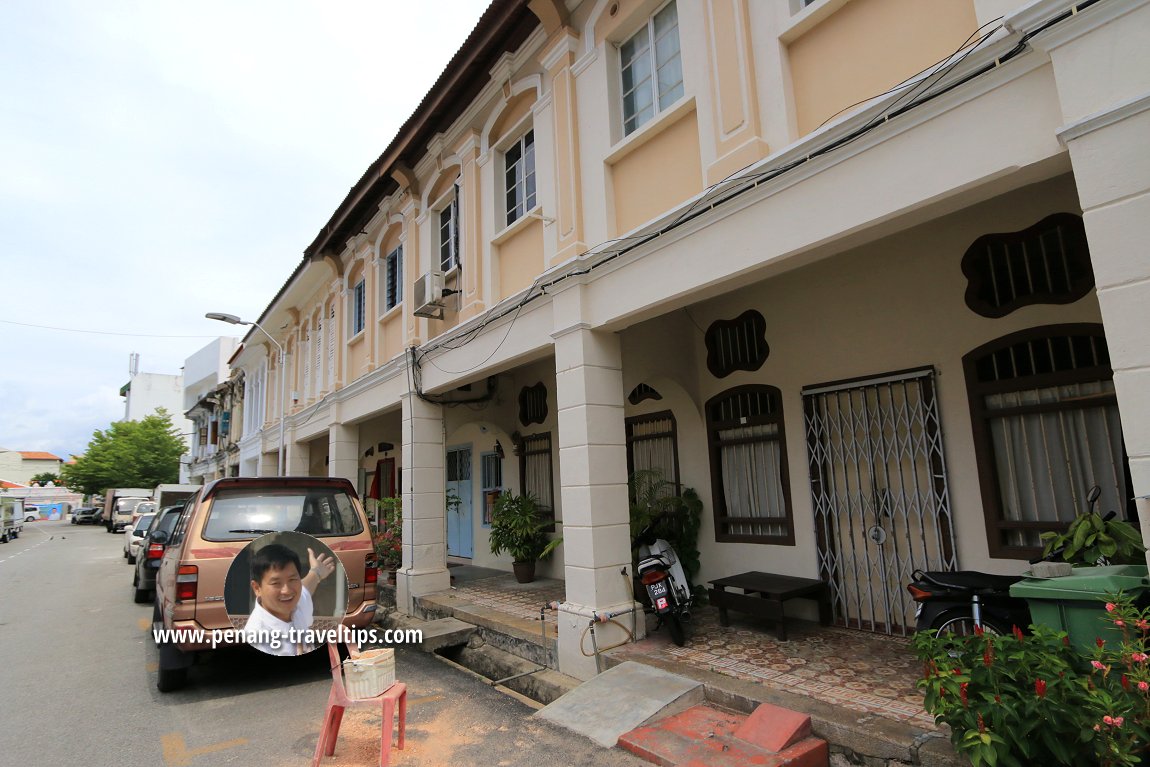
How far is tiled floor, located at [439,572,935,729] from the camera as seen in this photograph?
4.32 metres

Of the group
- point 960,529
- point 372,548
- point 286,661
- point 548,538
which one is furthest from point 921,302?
point 286,661

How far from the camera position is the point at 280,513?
6160 millimetres

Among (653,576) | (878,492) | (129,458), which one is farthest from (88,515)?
(878,492)

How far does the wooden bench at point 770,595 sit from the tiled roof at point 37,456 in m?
111

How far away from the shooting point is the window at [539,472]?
10.3m

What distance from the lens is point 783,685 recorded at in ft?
15.3

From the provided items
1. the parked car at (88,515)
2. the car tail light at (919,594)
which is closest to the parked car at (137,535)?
the car tail light at (919,594)

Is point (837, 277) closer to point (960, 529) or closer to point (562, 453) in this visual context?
point (960, 529)

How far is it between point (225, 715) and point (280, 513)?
1.73 metres

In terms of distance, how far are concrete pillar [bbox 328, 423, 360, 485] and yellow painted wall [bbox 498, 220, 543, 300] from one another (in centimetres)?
608

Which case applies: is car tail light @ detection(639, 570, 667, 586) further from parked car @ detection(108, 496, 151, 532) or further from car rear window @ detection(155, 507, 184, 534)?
parked car @ detection(108, 496, 151, 532)

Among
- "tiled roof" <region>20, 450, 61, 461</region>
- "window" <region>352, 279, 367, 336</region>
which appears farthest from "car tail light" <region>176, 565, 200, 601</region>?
"tiled roof" <region>20, 450, 61, 461</region>

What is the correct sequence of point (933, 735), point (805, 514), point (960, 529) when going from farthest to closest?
1. point (805, 514)
2. point (960, 529)
3. point (933, 735)

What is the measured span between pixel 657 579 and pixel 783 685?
1436 mm
